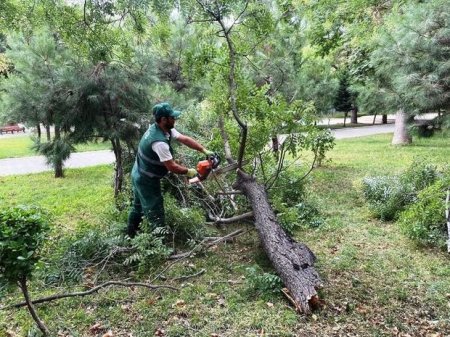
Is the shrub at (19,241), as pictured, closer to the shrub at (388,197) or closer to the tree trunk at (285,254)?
the tree trunk at (285,254)

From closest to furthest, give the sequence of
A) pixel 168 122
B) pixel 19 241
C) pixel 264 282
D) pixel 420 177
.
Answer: pixel 19 241 < pixel 264 282 < pixel 168 122 < pixel 420 177

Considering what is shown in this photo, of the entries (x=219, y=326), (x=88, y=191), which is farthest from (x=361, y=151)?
(x=219, y=326)

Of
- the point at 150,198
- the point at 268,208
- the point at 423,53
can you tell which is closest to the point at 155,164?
the point at 150,198

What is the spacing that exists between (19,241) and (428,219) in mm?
4142

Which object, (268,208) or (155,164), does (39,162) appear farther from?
(268,208)

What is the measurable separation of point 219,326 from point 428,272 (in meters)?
2.15

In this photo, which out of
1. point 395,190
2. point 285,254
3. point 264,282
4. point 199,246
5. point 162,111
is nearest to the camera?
point 264,282

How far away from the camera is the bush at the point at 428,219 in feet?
13.5

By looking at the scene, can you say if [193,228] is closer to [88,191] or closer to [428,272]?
[428,272]

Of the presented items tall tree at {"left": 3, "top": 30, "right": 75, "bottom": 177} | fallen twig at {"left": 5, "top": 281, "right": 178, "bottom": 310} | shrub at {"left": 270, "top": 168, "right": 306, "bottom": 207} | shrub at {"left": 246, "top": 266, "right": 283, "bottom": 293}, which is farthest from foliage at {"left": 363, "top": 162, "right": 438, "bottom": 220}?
tall tree at {"left": 3, "top": 30, "right": 75, "bottom": 177}

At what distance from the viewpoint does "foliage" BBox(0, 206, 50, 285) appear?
7.47ft

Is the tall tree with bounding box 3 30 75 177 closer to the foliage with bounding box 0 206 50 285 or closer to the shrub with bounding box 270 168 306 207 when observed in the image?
the shrub with bounding box 270 168 306 207

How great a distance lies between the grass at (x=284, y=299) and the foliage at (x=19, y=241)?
73 centimetres

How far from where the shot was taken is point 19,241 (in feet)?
7.62
